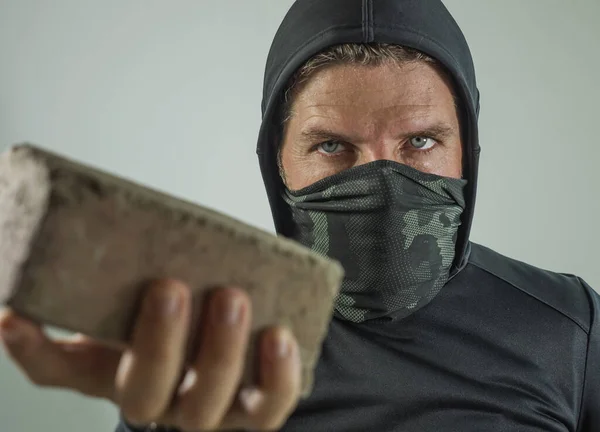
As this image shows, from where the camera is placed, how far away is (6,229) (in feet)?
1.67

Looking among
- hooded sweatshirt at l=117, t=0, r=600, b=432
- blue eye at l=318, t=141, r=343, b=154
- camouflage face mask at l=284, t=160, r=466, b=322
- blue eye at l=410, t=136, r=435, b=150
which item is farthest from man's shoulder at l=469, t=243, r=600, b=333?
blue eye at l=318, t=141, r=343, b=154

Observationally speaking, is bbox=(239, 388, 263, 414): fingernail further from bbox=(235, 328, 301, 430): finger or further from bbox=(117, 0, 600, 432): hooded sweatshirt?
bbox=(117, 0, 600, 432): hooded sweatshirt

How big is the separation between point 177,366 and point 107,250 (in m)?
0.12

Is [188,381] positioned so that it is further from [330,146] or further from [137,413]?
[330,146]

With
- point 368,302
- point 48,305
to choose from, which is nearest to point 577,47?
point 368,302

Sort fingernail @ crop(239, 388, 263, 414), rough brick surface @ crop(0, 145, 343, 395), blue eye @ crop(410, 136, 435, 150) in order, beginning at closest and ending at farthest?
rough brick surface @ crop(0, 145, 343, 395), fingernail @ crop(239, 388, 263, 414), blue eye @ crop(410, 136, 435, 150)

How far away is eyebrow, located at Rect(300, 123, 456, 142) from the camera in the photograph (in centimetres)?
113

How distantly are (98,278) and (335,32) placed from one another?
2.70 ft

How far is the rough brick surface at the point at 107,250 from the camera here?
0.47 m

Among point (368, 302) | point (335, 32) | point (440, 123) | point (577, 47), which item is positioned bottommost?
point (368, 302)

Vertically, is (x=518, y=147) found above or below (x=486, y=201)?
above

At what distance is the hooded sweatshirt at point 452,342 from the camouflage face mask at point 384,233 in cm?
8

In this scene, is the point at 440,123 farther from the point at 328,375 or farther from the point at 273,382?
the point at 273,382

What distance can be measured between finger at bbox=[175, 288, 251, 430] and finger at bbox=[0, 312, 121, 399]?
11cm
